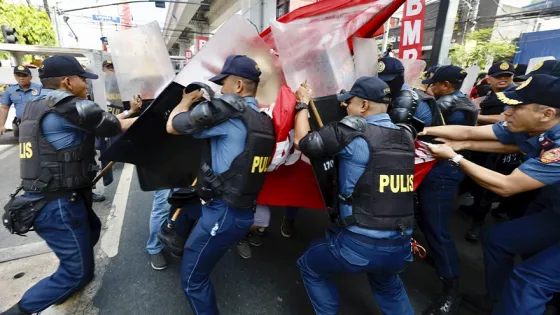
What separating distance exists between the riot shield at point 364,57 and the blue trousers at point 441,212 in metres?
1.12

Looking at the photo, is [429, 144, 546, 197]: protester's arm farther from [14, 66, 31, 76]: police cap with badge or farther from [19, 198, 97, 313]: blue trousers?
[14, 66, 31, 76]: police cap with badge

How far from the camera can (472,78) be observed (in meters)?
4.29

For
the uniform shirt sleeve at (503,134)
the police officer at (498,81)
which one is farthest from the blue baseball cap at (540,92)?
the police officer at (498,81)

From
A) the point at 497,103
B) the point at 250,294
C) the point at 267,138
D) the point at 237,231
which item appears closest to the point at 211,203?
the point at 237,231

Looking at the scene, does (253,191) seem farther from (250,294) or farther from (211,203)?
(250,294)

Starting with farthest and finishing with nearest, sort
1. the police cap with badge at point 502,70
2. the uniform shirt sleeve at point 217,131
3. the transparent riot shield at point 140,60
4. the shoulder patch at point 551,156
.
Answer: the police cap with badge at point 502,70 → the transparent riot shield at point 140,60 → the uniform shirt sleeve at point 217,131 → the shoulder patch at point 551,156

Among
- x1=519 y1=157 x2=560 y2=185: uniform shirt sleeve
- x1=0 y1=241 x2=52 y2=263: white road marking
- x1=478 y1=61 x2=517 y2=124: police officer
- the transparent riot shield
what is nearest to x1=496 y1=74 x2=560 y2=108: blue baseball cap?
x1=519 y1=157 x2=560 y2=185: uniform shirt sleeve

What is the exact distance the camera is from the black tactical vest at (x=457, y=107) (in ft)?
9.51

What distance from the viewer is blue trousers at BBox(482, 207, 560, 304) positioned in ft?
6.57

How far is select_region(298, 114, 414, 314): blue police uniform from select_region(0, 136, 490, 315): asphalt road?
0.55 m

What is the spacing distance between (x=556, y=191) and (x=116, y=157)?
3.27 metres

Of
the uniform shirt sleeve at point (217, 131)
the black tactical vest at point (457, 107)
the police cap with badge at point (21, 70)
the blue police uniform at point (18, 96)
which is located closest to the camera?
the uniform shirt sleeve at point (217, 131)

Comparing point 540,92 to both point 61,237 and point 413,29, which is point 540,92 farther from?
point 61,237

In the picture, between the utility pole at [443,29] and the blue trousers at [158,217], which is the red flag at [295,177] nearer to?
the blue trousers at [158,217]
